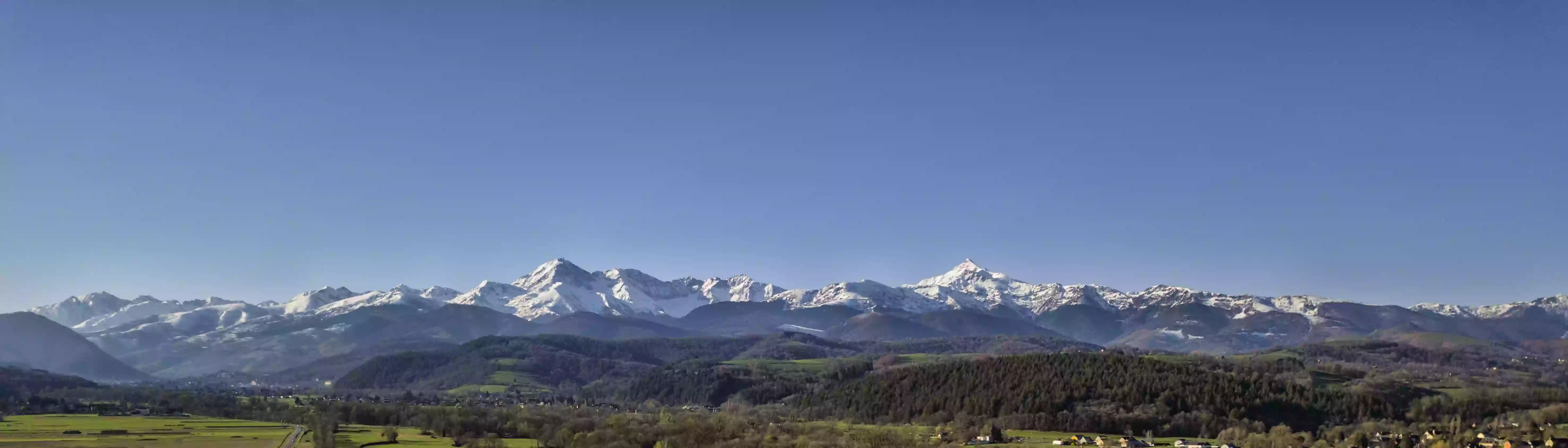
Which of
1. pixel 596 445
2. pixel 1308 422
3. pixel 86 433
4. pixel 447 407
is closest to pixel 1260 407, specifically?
pixel 1308 422

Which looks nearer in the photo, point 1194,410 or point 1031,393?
point 1194,410

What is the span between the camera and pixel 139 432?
126 meters

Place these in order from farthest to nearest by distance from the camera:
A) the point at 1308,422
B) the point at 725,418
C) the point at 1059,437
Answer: the point at 1308,422
the point at 725,418
the point at 1059,437

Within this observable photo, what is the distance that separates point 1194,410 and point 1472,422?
41.5 metres

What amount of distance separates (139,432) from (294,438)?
51.9ft

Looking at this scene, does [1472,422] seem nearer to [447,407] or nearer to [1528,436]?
[1528,436]

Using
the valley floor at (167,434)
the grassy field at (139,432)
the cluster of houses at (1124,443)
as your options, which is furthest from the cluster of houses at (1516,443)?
the grassy field at (139,432)

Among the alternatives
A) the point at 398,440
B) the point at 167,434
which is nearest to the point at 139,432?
the point at 167,434

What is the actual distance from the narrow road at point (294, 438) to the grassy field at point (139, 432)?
69 centimetres

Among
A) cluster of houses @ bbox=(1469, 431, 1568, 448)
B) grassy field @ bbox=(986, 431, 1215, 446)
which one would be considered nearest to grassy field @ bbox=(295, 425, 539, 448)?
grassy field @ bbox=(986, 431, 1215, 446)

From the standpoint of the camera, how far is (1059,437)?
152m

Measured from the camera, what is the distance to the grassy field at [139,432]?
110438 millimetres

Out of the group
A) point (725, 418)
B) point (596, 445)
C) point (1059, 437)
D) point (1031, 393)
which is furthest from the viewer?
point (1031, 393)

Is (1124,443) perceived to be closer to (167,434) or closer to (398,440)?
(398,440)
